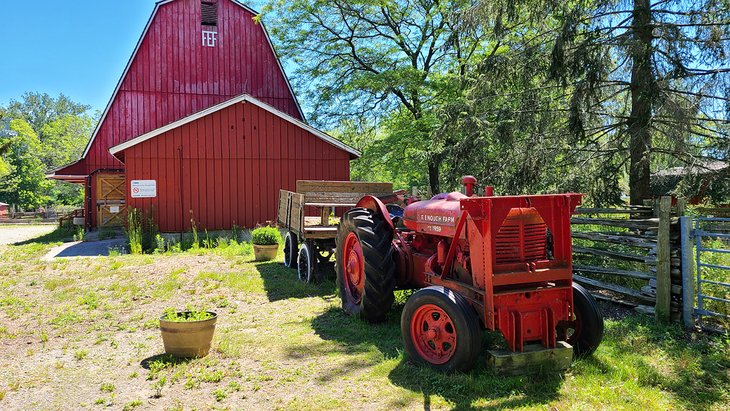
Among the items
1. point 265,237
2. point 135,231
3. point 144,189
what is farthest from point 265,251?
point 144,189

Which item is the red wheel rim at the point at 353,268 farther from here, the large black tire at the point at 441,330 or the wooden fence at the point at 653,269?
the wooden fence at the point at 653,269

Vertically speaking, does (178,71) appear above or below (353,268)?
above

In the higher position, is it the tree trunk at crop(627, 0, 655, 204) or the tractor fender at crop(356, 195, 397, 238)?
the tree trunk at crop(627, 0, 655, 204)

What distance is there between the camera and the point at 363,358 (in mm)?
4859

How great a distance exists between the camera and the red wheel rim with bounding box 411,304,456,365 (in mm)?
4309

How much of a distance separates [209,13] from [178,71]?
8.76ft

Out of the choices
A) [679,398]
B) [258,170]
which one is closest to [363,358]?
[679,398]

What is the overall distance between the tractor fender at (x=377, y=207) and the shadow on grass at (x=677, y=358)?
8.54ft

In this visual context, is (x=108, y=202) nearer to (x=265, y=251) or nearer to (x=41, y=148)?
(x=265, y=251)

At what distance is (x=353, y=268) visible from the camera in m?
6.44

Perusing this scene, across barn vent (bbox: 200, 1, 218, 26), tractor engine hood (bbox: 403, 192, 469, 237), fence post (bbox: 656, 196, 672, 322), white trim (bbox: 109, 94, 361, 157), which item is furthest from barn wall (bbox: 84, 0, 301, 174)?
fence post (bbox: 656, 196, 672, 322)

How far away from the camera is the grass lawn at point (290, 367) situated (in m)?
3.90

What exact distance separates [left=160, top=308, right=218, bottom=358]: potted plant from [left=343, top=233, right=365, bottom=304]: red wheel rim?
77.4 inches

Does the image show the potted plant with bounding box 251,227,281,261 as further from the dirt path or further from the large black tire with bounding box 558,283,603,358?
the dirt path
